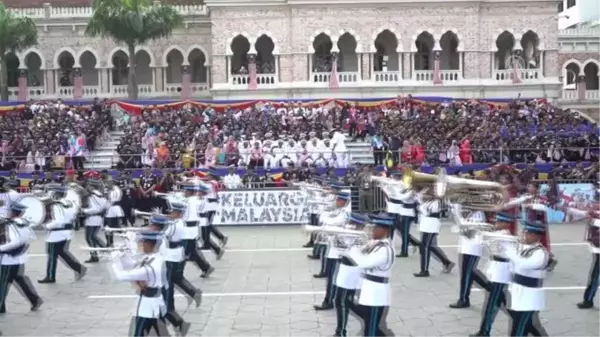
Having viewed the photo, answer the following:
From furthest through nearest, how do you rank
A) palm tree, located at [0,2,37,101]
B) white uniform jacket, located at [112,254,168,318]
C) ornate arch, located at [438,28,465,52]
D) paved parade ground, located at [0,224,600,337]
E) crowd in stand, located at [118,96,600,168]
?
ornate arch, located at [438,28,465,52], palm tree, located at [0,2,37,101], crowd in stand, located at [118,96,600,168], paved parade ground, located at [0,224,600,337], white uniform jacket, located at [112,254,168,318]

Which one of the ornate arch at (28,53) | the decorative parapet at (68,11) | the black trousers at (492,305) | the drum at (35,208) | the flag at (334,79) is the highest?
the decorative parapet at (68,11)

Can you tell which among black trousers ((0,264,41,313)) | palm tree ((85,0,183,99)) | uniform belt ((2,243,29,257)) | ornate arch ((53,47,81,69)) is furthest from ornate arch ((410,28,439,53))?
uniform belt ((2,243,29,257))

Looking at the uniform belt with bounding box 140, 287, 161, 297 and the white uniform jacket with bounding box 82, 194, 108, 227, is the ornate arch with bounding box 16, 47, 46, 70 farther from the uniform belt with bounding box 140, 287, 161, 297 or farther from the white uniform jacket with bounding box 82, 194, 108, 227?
the uniform belt with bounding box 140, 287, 161, 297

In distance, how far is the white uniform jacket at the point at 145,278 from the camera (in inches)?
367

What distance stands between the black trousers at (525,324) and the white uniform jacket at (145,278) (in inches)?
171

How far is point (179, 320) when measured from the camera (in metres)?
10.9

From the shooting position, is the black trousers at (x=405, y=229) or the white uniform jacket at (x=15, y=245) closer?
the white uniform jacket at (x=15, y=245)

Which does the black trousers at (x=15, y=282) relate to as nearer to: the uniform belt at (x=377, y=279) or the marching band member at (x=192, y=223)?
the marching band member at (x=192, y=223)

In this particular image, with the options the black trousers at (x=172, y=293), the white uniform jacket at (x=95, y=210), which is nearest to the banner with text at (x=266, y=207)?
the white uniform jacket at (x=95, y=210)

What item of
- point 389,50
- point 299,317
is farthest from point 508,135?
point 299,317

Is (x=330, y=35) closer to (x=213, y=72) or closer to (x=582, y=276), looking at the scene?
(x=213, y=72)

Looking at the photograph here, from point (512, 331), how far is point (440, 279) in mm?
5683

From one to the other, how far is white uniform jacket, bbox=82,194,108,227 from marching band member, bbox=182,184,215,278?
2.73 meters

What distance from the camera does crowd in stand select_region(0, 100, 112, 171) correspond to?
88.0 feet
